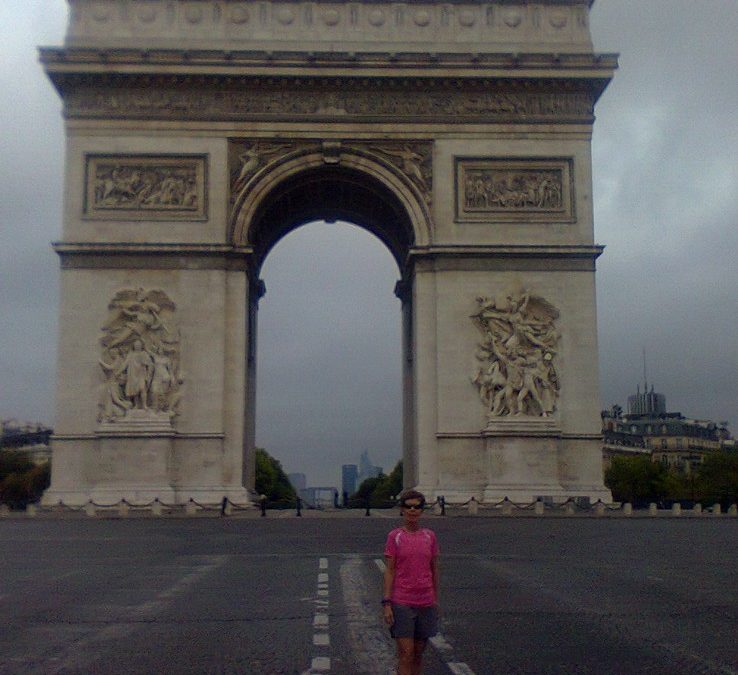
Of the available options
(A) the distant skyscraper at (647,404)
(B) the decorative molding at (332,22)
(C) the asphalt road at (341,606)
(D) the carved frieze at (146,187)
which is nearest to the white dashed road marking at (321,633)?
(C) the asphalt road at (341,606)

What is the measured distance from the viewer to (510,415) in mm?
33719

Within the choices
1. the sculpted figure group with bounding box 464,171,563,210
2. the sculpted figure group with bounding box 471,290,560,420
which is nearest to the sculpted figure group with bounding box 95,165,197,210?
the sculpted figure group with bounding box 464,171,563,210

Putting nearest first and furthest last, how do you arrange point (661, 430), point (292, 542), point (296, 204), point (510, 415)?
1. point (292, 542)
2. point (510, 415)
3. point (296, 204)
4. point (661, 430)

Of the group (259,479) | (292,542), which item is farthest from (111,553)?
(259,479)

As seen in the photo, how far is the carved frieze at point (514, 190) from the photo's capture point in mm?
35219

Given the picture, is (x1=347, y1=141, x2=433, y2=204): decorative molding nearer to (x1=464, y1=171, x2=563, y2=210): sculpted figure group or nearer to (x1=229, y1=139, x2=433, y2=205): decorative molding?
(x1=229, y1=139, x2=433, y2=205): decorative molding

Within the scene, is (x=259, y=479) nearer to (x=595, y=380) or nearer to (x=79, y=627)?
(x=595, y=380)

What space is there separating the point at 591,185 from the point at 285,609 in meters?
26.6

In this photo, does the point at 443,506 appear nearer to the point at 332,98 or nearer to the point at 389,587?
the point at 332,98

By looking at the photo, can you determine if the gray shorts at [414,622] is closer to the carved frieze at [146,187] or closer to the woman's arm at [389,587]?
the woman's arm at [389,587]

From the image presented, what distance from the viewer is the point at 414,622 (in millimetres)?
6539

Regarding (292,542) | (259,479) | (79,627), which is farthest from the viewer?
(259,479)

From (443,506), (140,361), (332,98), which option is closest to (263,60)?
(332,98)

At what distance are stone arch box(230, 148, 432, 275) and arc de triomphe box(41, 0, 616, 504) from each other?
0.09m
